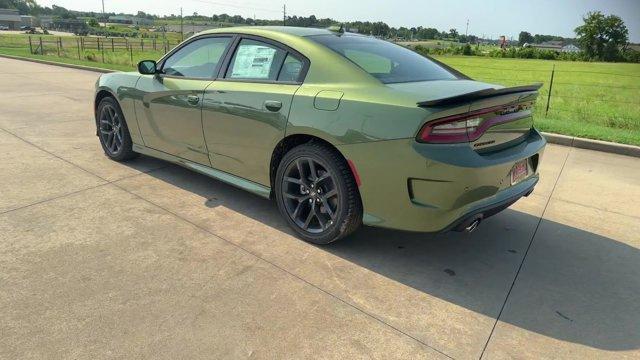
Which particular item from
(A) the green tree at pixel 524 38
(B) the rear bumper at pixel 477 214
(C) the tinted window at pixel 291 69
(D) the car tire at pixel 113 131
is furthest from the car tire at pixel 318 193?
(A) the green tree at pixel 524 38

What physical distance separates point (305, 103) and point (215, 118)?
39.5 inches

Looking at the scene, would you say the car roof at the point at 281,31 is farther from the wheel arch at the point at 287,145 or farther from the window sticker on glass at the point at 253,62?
the wheel arch at the point at 287,145

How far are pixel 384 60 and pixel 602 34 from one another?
95.3m

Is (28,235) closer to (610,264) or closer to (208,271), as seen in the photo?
(208,271)

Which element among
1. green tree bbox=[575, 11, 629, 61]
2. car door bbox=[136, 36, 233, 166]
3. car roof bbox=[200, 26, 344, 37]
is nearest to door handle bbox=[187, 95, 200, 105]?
car door bbox=[136, 36, 233, 166]

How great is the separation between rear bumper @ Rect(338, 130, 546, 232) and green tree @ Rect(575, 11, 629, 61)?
87.0 meters

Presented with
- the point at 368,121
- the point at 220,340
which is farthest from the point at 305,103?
the point at 220,340

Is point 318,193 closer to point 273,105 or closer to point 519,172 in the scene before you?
point 273,105

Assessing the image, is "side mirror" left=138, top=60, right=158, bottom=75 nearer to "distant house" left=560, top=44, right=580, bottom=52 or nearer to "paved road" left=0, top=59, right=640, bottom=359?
"paved road" left=0, top=59, right=640, bottom=359

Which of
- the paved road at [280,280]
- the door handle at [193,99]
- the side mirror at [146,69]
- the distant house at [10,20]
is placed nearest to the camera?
the paved road at [280,280]

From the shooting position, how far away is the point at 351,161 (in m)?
3.13

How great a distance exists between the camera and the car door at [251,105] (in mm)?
3537

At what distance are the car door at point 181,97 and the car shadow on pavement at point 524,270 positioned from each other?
0.62 m

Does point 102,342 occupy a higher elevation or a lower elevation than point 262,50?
lower
